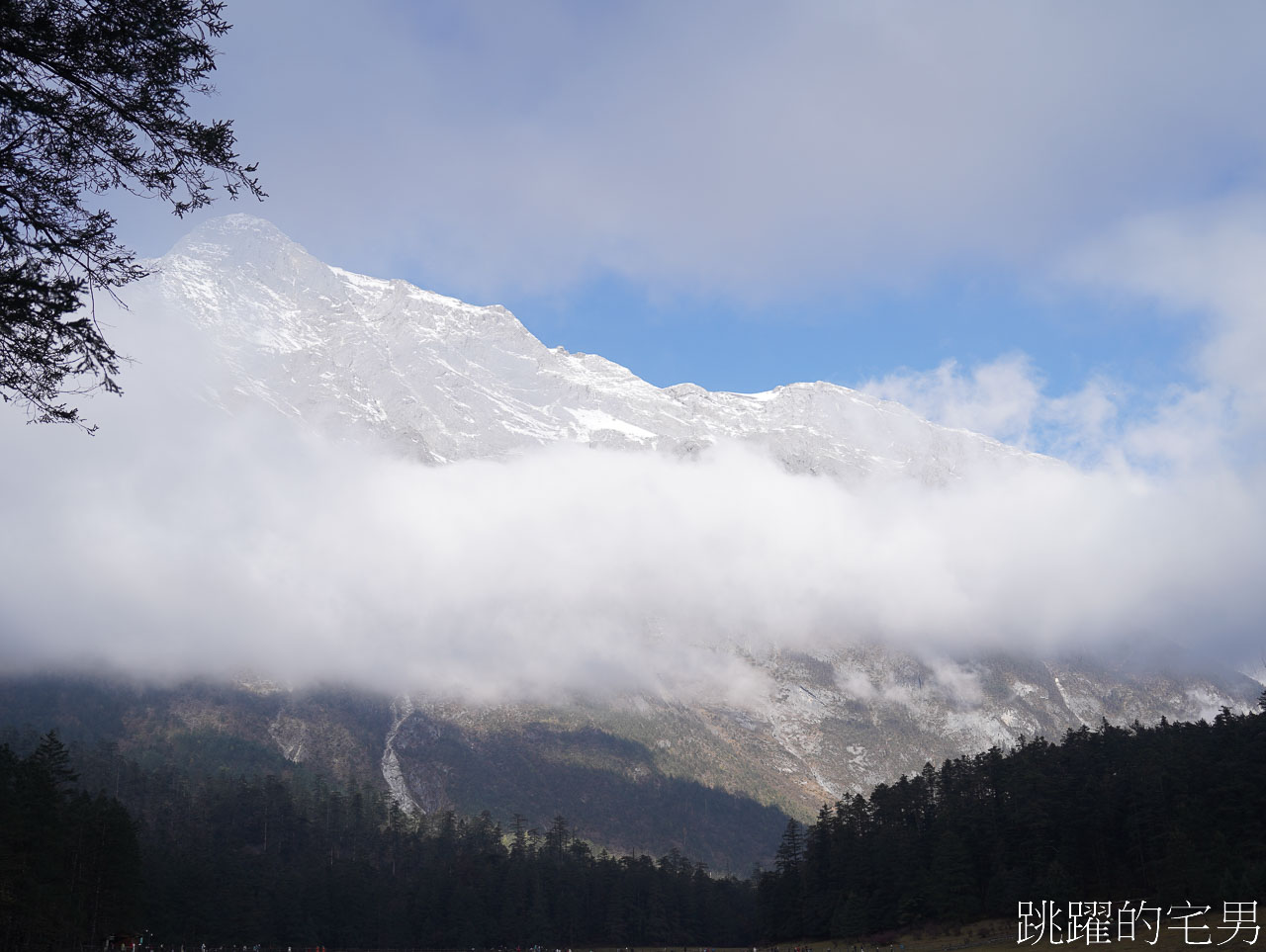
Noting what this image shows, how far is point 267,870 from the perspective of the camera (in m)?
125

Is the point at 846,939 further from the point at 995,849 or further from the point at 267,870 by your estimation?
the point at 267,870

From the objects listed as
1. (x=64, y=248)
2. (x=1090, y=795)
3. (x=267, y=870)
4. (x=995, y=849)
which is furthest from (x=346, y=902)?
(x=64, y=248)

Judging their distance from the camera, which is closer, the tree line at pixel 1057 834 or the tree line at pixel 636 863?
the tree line at pixel 636 863

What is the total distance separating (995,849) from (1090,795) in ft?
35.3
